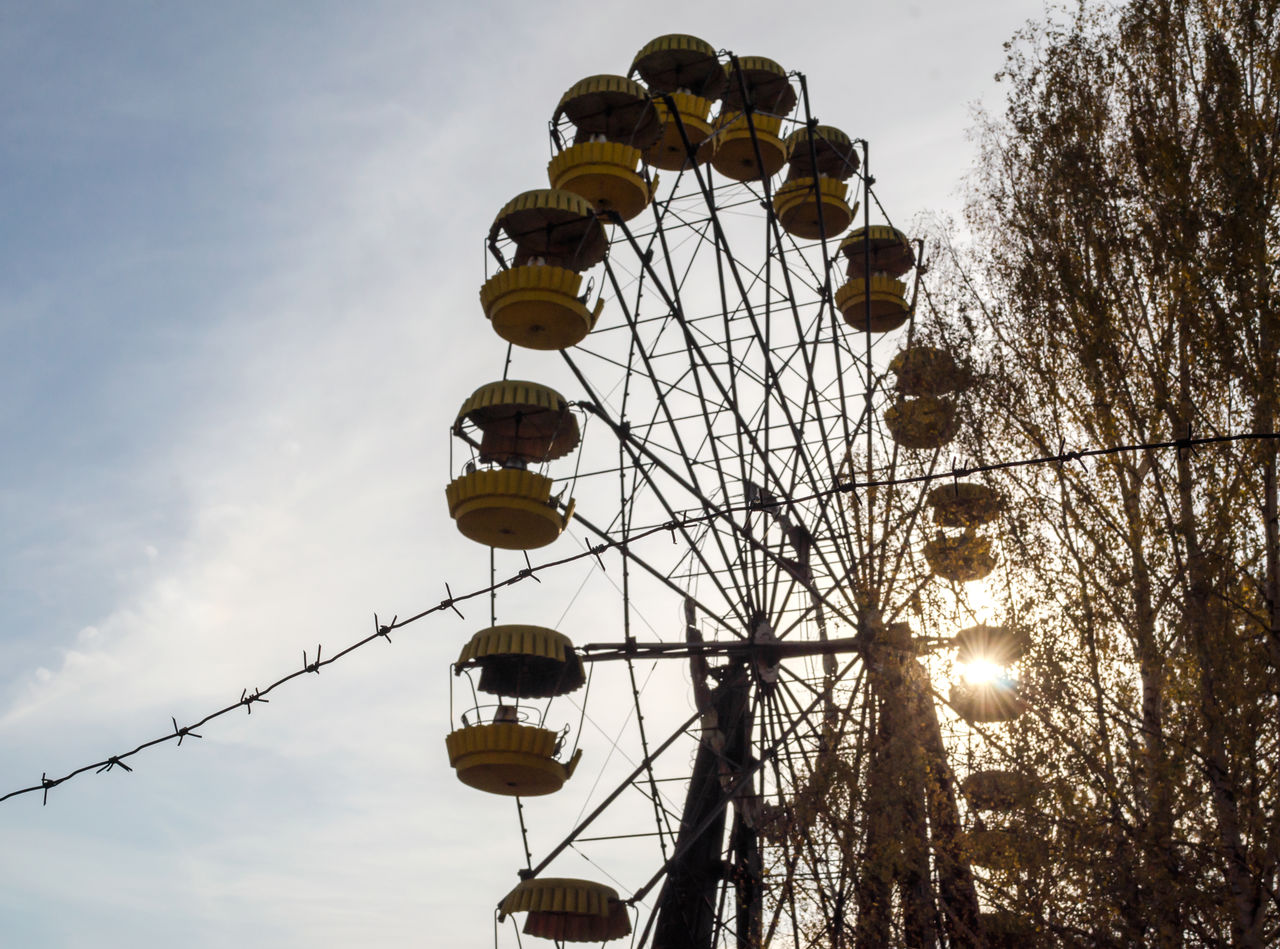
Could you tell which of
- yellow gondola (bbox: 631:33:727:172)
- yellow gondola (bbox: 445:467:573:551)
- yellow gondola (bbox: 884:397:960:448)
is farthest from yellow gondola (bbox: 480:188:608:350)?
yellow gondola (bbox: 884:397:960:448)

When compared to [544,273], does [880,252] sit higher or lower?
higher

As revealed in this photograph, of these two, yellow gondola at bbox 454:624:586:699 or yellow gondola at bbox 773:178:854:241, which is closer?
yellow gondola at bbox 454:624:586:699

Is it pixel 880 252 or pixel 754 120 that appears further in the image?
pixel 880 252

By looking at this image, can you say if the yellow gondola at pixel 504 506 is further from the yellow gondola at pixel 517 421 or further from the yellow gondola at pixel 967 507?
the yellow gondola at pixel 967 507

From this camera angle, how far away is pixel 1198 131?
1210cm

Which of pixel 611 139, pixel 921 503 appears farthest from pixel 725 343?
pixel 921 503

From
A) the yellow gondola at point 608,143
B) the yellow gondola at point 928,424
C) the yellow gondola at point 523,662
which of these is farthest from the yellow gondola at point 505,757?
the yellow gondola at point 608,143

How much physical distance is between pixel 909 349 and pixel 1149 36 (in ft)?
15.2

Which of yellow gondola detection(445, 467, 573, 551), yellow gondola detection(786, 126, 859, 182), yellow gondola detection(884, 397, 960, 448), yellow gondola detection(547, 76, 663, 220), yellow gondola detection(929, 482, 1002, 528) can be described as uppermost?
yellow gondola detection(786, 126, 859, 182)

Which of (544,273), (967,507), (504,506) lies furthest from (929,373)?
(504,506)

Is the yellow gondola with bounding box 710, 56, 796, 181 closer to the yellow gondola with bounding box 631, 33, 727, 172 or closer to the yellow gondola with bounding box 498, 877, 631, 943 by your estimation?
the yellow gondola with bounding box 631, 33, 727, 172

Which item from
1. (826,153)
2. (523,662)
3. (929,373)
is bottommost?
(523,662)

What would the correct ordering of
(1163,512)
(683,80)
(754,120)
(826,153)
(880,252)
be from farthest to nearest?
(880,252) → (826,153) → (754,120) → (683,80) → (1163,512)

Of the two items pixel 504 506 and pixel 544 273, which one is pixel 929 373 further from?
pixel 504 506
